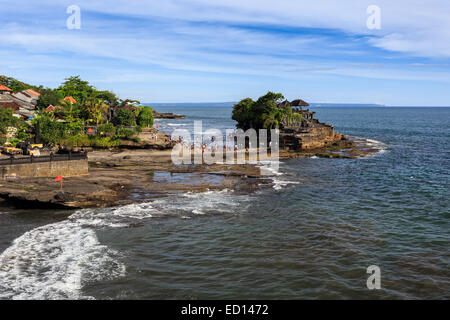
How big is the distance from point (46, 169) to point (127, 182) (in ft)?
23.7

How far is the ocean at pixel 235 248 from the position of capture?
14.8 m

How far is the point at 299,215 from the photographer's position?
81.8ft

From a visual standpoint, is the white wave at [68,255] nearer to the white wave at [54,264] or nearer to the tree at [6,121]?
the white wave at [54,264]

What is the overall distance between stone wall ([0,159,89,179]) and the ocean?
19.2 ft

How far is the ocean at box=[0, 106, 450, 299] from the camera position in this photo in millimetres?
14750

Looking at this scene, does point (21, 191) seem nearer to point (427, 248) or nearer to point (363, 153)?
point (427, 248)

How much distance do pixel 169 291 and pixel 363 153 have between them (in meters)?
51.2

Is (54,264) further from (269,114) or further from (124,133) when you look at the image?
(269,114)

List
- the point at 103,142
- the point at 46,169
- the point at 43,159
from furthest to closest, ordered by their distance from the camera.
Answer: the point at 103,142 → the point at 46,169 → the point at 43,159

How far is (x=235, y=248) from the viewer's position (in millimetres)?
19094

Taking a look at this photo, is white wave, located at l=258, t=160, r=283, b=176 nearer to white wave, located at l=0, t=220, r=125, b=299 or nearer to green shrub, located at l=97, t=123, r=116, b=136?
white wave, located at l=0, t=220, r=125, b=299

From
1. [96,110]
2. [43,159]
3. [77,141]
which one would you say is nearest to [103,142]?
[77,141]

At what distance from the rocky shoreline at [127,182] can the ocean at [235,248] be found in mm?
1174

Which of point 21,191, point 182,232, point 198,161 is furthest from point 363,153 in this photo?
point 21,191
